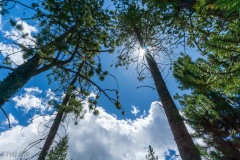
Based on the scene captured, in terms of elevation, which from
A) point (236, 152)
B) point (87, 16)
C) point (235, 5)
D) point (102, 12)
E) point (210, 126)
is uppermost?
point (102, 12)

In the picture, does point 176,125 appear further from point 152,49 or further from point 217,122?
point 152,49

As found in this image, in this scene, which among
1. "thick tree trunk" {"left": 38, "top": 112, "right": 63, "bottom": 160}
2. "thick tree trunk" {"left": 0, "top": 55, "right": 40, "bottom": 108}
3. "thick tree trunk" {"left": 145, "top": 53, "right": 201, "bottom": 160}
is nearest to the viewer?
"thick tree trunk" {"left": 0, "top": 55, "right": 40, "bottom": 108}

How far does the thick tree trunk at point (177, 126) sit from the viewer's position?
174 inches

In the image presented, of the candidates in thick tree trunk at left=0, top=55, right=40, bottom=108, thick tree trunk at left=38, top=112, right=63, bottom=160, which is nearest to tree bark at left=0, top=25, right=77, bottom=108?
thick tree trunk at left=0, top=55, right=40, bottom=108

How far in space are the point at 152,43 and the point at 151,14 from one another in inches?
75.4

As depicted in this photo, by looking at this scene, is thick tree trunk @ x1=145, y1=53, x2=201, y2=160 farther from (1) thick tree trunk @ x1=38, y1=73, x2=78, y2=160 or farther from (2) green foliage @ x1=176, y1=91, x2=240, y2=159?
(1) thick tree trunk @ x1=38, y1=73, x2=78, y2=160

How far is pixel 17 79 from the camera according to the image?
396 centimetres

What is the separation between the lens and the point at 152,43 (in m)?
8.86

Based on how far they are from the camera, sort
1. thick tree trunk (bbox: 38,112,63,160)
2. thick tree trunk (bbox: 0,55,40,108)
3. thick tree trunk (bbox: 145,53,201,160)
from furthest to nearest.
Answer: thick tree trunk (bbox: 38,112,63,160), thick tree trunk (bbox: 145,53,201,160), thick tree trunk (bbox: 0,55,40,108)

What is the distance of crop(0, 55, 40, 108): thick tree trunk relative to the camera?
3727mm

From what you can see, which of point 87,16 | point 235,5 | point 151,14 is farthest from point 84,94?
point 235,5

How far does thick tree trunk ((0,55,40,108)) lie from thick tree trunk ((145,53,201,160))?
356cm

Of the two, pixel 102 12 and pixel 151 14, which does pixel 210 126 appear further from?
pixel 102 12

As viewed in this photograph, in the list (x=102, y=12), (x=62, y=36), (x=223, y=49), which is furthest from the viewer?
(x=102, y=12)
